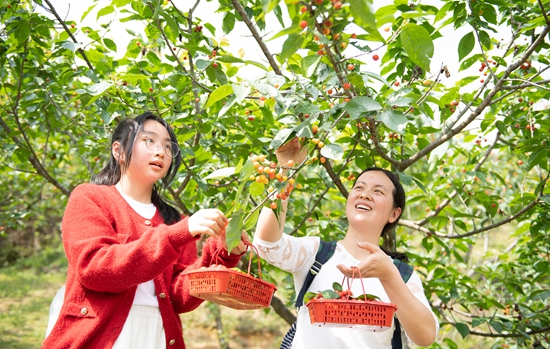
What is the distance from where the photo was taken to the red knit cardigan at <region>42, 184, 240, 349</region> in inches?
58.6

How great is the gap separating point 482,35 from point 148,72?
153 centimetres

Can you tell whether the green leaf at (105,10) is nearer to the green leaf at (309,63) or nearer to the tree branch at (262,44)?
the tree branch at (262,44)

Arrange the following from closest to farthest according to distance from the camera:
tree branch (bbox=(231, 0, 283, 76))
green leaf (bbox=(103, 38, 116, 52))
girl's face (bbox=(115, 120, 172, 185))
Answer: girl's face (bbox=(115, 120, 172, 185)), tree branch (bbox=(231, 0, 283, 76)), green leaf (bbox=(103, 38, 116, 52))

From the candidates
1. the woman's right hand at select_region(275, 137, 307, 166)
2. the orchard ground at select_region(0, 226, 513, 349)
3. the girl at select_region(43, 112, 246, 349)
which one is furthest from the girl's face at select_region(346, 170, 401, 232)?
the orchard ground at select_region(0, 226, 513, 349)

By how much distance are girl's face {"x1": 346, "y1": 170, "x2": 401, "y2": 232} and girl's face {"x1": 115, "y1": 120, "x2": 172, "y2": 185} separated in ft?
2.29

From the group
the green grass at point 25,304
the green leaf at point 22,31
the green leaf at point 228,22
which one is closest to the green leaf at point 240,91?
the green leaf at point 228,22

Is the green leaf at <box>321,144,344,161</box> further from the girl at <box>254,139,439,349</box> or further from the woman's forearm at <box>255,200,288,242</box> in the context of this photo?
the woman's forearm at <box>255,200,288,242</box>

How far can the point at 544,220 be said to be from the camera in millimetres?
2639

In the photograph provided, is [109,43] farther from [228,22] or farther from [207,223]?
[207,223]

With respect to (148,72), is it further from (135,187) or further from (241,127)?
(135,187)

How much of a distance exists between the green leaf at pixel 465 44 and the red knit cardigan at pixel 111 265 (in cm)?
125

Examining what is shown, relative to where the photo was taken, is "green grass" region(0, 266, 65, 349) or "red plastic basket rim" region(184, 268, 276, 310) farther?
"green grass" region(0, 266, 65, 349)

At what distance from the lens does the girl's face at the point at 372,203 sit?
187 centimetres

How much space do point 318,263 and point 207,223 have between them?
536 mm
